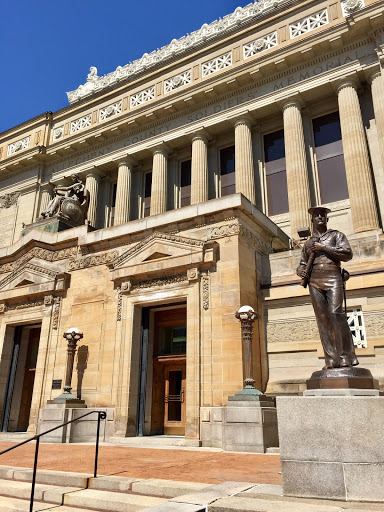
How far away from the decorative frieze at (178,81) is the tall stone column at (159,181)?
479 centimetres

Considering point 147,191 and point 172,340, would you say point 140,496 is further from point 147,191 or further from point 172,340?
point 147,191

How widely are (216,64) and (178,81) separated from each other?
3.06m

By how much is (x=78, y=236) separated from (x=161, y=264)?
4.43 m

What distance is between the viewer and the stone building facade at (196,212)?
44.8 feet

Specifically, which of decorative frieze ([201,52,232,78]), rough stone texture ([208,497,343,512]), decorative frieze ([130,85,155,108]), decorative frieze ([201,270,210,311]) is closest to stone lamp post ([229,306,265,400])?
decorative frieze ([201,270,210,311])

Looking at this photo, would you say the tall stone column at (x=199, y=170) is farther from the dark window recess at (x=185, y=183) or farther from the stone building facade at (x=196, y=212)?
the dark window recess at (x=185, y=183)

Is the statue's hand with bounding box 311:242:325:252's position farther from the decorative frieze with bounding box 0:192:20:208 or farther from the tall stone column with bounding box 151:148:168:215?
the decorative frieze with bounding box 0:192:20:208

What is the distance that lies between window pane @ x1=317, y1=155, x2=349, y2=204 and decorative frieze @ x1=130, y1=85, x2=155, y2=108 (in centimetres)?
1429

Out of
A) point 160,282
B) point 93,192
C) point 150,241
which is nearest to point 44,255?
point 150,241

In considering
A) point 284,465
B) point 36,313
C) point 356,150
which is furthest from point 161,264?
point 356,150

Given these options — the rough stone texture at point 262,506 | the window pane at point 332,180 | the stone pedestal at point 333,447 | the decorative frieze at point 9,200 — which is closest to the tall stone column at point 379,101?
the window pane at point 332,180

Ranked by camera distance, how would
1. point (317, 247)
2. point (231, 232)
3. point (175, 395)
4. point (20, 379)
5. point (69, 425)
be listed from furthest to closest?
point (20, 379), point (175, 395), point (231, 232), point (69, 425), point (317, 247)

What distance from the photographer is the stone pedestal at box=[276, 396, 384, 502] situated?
5.04 meters

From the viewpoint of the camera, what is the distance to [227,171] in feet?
96.9
